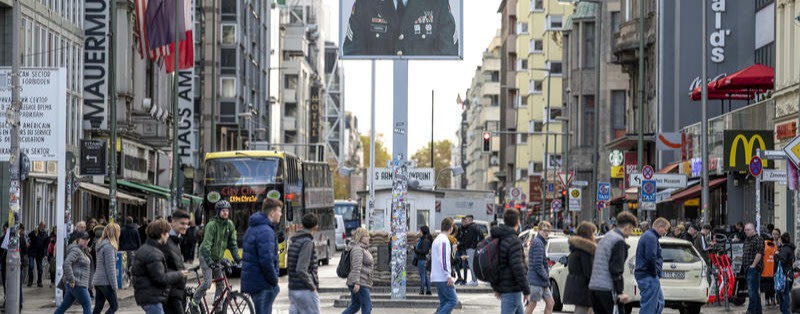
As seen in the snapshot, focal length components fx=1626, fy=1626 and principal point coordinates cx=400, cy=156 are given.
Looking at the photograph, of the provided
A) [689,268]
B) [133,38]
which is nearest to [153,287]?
[689,268]

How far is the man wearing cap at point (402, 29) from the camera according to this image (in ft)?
98.2

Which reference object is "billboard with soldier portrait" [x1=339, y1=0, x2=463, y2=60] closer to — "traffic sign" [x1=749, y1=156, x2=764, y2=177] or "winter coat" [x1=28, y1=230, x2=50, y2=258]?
"traffic sign" [x1=749, y1=156, x2=764, y2=177]

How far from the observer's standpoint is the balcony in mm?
66062

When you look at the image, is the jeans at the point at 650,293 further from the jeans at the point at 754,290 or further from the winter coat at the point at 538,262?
the jeans at the point at 754,290

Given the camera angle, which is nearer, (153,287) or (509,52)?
(153,287)

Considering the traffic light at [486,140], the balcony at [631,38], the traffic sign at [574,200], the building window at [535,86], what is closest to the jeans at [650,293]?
the traffic sign at [574,200]

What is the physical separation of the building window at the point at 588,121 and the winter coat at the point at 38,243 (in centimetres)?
5218

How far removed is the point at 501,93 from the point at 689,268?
12638 cm

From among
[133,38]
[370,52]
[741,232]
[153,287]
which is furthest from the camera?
[133,38]

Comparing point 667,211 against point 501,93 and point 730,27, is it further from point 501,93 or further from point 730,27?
point 501,93

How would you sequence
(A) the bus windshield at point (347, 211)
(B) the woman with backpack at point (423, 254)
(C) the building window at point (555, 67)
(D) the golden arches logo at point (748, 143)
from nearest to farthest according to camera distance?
1. (B) the woman with backpack at point (423, 254)
2. (D) the golden arches logo at point (748, 143)
3. (A) the bus windshield at point (347, 211)
4. (C) the building window at point (555, 67)

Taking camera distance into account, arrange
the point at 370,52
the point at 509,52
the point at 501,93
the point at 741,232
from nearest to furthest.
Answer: the point at 370,52, the point at 741,232, the point at 509,52, the point at 501,93

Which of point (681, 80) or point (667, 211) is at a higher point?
point (681, 80)

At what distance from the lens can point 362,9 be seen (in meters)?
30.2
